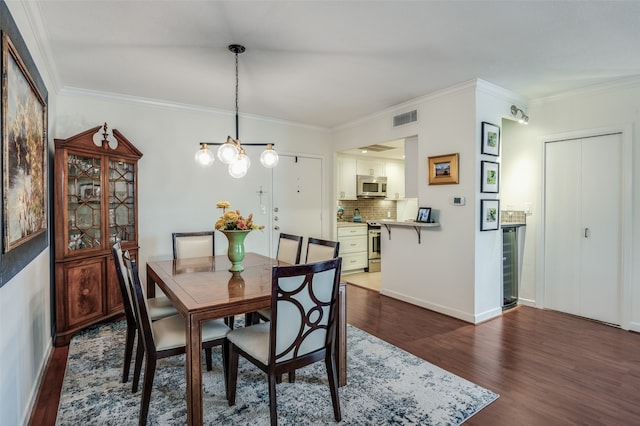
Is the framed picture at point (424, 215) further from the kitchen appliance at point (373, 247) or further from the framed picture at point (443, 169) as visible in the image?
the kitchen appliance at point (373, 247)

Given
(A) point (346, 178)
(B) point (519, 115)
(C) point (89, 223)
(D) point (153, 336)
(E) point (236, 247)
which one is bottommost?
(D) point (153, 336)

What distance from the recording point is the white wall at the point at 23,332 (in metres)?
1.64

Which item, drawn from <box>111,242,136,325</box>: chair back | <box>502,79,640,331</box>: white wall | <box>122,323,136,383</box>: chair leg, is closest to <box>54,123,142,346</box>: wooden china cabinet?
<box>122,323,136,383</box>: chair leg

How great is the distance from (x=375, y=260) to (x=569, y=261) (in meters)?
3.14

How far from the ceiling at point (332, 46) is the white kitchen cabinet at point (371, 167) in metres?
2.46

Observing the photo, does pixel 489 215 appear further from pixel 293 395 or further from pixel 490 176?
pixel 293 395

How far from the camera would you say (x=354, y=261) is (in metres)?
6.09

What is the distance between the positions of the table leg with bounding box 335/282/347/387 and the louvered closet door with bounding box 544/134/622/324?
10.3ft

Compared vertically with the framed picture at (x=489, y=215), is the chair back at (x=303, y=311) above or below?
below

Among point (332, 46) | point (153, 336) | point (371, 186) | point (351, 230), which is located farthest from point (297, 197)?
point (153, 336)

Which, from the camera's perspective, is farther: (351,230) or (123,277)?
(351,230)

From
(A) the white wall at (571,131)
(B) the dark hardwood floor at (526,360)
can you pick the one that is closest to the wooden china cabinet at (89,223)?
(B) the dark hardwood floor at (526,360)

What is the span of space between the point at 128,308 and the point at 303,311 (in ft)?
4.28

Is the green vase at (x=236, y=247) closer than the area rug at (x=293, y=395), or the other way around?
the area rug at (x=293, y=395)
